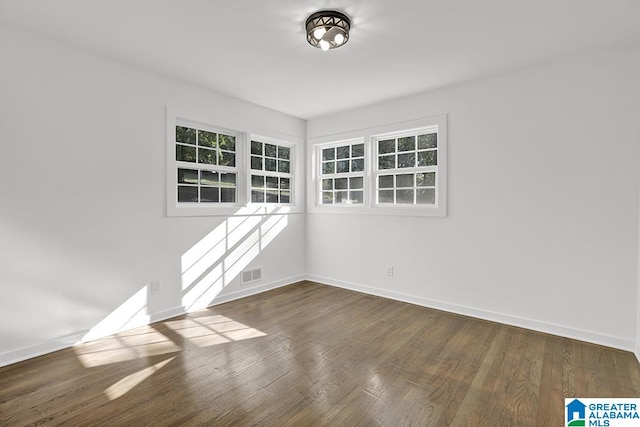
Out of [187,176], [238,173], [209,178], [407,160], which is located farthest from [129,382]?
[407,160]

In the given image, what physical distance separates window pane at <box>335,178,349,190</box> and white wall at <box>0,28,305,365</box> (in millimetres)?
2203

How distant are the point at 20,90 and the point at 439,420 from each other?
384cm

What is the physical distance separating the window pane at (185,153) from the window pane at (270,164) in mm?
1114

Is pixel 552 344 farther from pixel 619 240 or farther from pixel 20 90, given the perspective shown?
pixel 20 90

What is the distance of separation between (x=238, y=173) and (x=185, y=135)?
0.84 meters

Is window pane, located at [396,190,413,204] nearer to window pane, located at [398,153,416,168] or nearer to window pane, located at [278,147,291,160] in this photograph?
window pane, located at [398,153,416,168]

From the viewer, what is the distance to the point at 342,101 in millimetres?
4207

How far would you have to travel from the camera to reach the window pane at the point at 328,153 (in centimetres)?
496

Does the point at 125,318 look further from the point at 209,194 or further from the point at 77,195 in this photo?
the point at 209,194

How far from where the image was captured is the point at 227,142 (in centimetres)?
416

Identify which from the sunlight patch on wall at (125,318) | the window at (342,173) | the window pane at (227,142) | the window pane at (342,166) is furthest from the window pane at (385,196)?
the sunlight patch on wall at (125,318)

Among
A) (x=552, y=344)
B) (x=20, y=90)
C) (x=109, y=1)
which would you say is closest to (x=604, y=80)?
(x=552, y=344)

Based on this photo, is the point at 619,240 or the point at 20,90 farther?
the point at 619,240

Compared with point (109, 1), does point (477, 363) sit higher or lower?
lower
